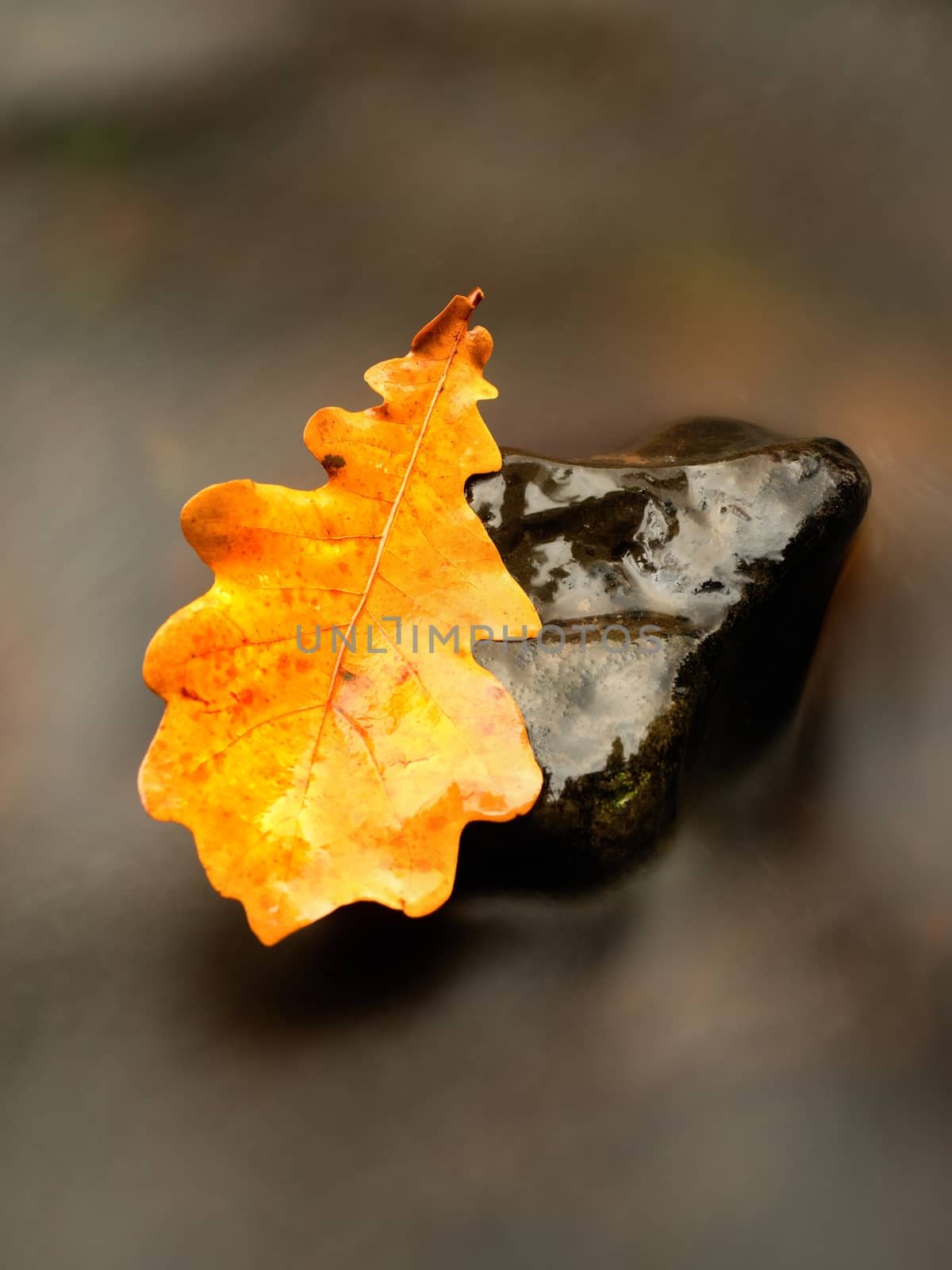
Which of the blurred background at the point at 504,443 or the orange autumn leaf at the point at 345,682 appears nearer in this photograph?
the orange autumn leaf at the point at 345,682

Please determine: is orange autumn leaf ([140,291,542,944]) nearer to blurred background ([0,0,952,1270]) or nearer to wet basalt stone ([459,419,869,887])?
wet basalt stone ([459,419,869,887])

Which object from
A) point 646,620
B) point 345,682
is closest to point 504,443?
point 646,620

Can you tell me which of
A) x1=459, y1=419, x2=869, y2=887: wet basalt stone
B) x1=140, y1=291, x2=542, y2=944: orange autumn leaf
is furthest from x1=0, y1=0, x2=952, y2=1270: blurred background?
x1=140, y1=291, x2=542, y2=944: orange autumn leaf

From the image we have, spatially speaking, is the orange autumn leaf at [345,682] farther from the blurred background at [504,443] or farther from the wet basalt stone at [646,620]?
the blurred background at [504,443]

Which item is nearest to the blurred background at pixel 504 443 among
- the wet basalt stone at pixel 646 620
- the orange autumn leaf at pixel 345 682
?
the wet basalt stone at pixel 646 620

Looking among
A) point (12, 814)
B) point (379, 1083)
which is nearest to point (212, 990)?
point (379, 1083)
